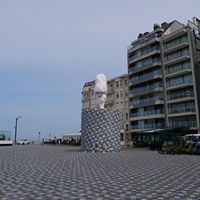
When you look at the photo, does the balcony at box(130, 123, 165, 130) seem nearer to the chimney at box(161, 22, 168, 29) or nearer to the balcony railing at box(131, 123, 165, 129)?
the balcony railing at box(131, 123, 165, 129)

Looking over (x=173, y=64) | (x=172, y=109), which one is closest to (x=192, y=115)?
(x=172, y=109)

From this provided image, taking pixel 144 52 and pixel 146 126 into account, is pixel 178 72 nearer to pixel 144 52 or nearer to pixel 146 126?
pixel 144 52

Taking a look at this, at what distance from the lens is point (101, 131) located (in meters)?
17.4

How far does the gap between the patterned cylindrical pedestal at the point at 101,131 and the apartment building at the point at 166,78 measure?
55.5 feet

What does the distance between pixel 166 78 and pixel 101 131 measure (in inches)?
887

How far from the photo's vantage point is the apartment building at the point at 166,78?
32.0 metres

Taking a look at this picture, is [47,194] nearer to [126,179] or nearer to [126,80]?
[126,179]

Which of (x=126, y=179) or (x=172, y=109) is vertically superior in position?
(x=172, y=109)

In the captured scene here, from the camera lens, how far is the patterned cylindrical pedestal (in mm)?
17234

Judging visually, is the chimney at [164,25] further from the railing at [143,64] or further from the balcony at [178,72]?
the balcony at [178,72]

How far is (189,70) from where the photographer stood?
32.1 meters

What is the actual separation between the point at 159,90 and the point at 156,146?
47.2 ft

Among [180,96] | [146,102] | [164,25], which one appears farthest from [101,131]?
[164,25]

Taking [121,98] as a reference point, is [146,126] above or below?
below
